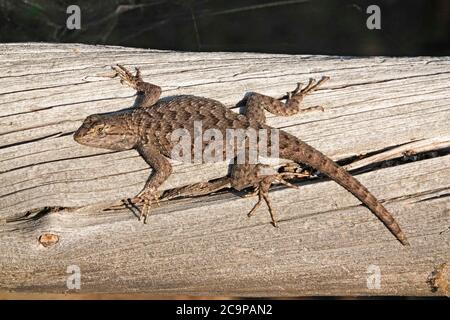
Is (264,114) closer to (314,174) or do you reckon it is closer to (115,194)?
(314,174)

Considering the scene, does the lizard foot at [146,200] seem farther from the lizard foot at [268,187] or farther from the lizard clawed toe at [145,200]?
the lizard foot at [268,187]

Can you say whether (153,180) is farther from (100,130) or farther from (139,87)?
(139,87)

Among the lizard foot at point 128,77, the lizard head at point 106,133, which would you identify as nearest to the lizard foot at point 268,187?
the lizard head at point 106,133

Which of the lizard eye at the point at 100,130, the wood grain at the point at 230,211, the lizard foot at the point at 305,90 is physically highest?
the lizard foot at the point at 305,90

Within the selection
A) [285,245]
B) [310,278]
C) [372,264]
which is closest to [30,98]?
[285,245]

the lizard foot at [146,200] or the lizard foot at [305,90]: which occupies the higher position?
the lizard foot at [305,90]

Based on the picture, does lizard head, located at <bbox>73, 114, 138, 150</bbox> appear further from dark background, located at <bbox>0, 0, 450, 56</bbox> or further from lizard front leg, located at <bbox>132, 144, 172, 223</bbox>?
dark background, located at <bbox>0, 0, 450, 56</bbox>

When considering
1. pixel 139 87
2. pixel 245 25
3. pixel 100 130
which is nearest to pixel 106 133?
pixel 100 130
